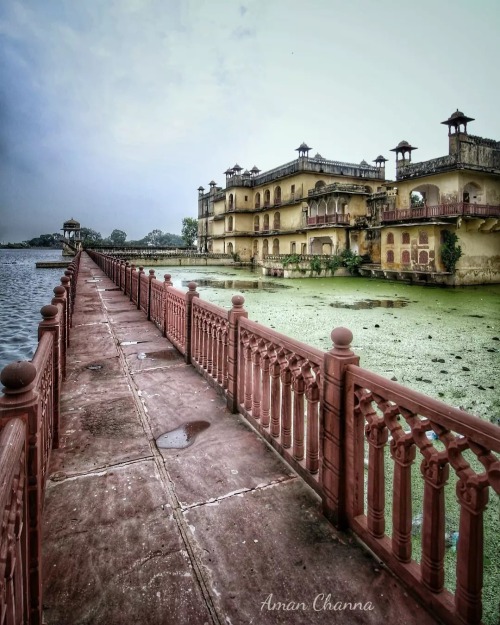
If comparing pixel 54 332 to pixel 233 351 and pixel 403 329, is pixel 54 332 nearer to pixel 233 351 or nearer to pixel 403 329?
pixel 233 351

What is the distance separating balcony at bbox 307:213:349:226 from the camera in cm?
2917

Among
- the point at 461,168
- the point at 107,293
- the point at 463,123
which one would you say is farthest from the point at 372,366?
the point at 463,123

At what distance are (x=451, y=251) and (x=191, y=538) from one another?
74.9ft

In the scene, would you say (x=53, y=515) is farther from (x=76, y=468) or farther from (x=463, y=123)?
(x=463, y=123)

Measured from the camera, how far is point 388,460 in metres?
3.33

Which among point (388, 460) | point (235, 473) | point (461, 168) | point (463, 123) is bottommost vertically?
point (388, 460)

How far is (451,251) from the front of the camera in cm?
2128

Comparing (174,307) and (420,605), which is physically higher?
(174,307)

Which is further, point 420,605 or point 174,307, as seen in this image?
point 174,307

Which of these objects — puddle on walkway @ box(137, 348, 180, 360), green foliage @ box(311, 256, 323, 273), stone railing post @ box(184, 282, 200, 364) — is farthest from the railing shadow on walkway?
green foliage @ box(311, 256, 323, 273)

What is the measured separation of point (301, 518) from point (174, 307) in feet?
13.7

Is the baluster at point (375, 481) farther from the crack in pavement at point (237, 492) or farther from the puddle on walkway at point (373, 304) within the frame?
the puddle on walkway at point (373, 304)

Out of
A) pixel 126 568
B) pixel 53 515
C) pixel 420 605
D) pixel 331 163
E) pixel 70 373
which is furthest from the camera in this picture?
pixel 331 163

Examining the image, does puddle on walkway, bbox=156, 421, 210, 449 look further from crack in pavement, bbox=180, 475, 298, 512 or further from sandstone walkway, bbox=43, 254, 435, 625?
crack in pavement, bbox=180, 475, 298, 512
